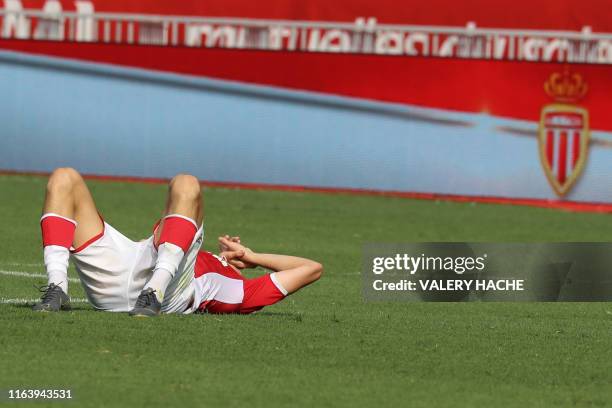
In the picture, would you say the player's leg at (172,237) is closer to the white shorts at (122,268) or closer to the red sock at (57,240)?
the white shorts at (122,268)

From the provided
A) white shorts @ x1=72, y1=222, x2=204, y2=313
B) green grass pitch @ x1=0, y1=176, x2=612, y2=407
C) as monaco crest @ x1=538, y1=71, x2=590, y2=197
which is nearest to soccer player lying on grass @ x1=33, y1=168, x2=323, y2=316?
white shorts @ x1=72, y1=222, x2=204, y2=313

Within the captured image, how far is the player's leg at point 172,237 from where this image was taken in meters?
8.14

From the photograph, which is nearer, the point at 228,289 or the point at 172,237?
the point at 172,237

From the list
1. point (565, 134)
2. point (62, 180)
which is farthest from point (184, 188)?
point (565, 134)

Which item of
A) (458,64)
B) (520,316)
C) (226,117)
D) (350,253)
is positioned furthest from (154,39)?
(520,316)

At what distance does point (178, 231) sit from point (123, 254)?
0.39 metres

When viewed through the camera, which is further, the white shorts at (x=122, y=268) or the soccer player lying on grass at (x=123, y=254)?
the white shorts at (x=122, y=268)

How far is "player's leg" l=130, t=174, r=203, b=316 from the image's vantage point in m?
8.14

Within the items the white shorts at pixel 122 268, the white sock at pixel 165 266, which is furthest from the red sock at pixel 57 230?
the white sock at pixel 165 266

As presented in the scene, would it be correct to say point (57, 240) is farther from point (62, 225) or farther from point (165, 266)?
point (165, 266)

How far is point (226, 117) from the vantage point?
21.0 m

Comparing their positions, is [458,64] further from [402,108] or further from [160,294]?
[160,294]

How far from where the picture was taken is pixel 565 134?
19984 millimetres

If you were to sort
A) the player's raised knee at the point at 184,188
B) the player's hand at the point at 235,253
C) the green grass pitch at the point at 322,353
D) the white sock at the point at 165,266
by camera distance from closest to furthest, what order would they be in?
the green grass pitch at the point at 322,353 < the white sock at the point at 165,266 < the player's raised knee at the point at 184,188 < the player's hand at the point at 235,253
